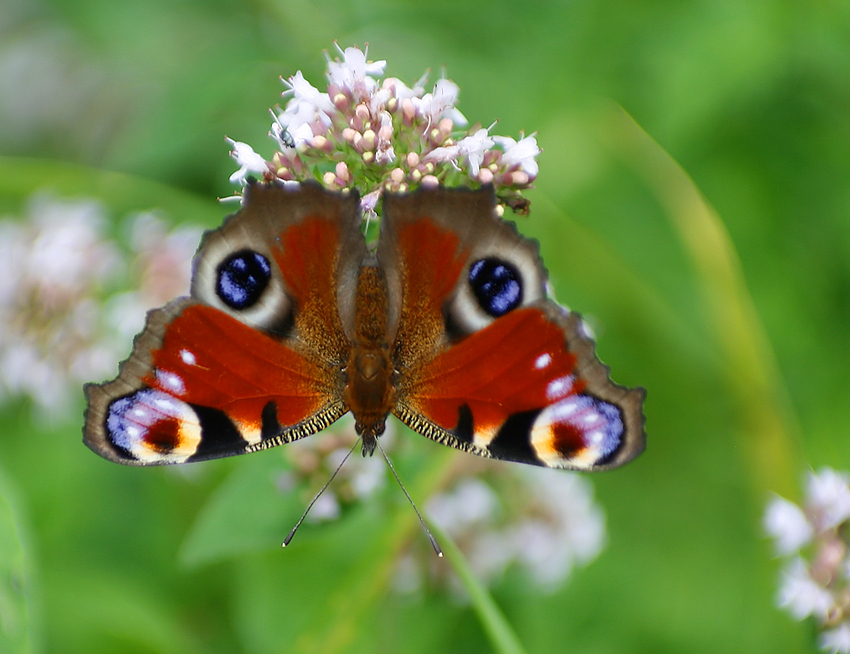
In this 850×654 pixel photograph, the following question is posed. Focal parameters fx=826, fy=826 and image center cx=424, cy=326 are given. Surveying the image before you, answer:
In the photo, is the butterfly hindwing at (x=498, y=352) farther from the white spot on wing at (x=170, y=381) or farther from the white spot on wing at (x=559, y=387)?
the white spot on wing at (x=170, y=381)

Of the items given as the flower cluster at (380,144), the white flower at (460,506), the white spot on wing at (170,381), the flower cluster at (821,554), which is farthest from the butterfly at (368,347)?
the flower cluster at (821,554)

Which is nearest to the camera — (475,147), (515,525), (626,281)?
(475,147)

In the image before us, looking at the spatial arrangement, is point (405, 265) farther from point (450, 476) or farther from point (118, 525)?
point (118, 525)

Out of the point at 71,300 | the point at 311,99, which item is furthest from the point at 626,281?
the point at 71,300

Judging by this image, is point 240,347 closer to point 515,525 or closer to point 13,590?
point 13,590

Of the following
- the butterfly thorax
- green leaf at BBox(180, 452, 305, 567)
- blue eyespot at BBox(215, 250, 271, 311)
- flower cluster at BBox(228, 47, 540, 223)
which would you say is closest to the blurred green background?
green leaf at BBox(180, 452, 305, 567)
